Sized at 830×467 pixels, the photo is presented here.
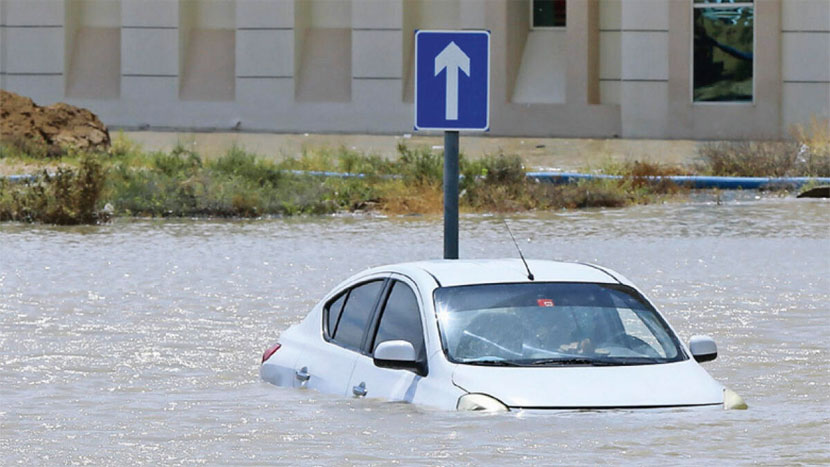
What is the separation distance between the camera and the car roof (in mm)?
9055

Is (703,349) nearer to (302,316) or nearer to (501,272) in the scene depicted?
(501,272)

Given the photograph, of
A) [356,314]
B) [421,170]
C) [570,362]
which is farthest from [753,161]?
[570,362]

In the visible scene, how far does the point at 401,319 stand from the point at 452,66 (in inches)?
159

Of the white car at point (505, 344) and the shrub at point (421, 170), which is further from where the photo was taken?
the shrub at point (421, 170)

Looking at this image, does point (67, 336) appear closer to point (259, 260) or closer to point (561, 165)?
point (259, 260)

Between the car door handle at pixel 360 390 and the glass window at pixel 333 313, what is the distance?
0.81 meters

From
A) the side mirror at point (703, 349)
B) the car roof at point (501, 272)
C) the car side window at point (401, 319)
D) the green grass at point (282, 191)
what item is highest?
the green grass at point (282, 191)

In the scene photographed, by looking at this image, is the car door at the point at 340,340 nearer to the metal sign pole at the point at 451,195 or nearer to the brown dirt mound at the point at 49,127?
the metal sign pole at the point at 451,195

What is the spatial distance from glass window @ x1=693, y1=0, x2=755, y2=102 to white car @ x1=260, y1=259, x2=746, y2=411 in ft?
90.4

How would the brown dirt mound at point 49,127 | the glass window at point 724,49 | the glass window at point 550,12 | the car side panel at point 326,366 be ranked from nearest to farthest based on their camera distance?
the car side panel at point 326,366 < the brown dirt mound at point 49,127 < the glass window at point 724,49 < the glass window at point 550,12

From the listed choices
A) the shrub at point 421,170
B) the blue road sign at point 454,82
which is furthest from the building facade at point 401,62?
the blue road sign at point 454,82

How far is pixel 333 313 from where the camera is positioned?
32.5 feet

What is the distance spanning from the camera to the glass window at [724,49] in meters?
36.5

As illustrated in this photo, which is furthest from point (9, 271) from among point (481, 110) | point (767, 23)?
point (767, 23)
